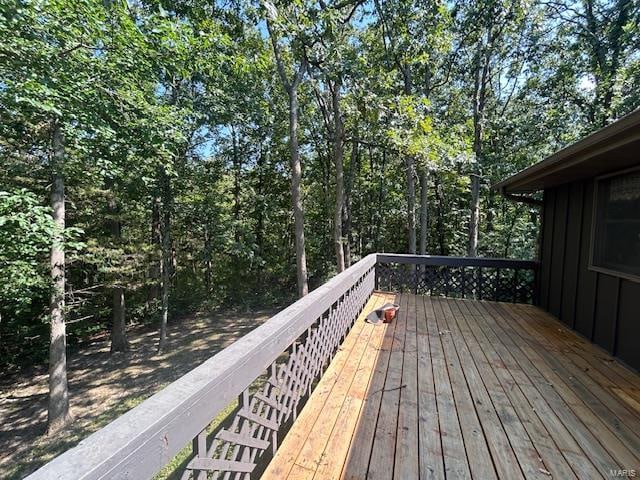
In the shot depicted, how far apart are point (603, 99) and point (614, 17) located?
2187 mm

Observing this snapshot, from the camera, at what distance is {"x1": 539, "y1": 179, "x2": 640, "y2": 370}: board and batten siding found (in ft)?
9.87

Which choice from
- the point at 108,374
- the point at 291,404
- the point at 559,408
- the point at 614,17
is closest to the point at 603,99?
the point at 614,17

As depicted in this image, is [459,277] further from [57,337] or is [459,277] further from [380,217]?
[57,337]

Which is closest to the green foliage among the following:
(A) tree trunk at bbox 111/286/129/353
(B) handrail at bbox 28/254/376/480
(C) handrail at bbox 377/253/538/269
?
(A) tree trunk at bbox 111/286/129/353

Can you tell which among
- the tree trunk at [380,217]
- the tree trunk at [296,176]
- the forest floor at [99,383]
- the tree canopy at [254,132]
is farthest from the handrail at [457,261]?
the tree trunk at [380,217]

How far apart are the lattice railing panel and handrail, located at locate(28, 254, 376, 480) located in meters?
0.13

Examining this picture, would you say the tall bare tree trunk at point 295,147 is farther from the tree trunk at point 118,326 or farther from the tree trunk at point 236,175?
the tree trunk at point 118,326

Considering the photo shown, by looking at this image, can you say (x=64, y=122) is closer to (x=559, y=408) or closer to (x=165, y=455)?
(x=165, y=455)

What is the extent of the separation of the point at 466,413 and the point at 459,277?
4313 millimetres

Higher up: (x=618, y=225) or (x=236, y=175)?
(x=236, y=175)

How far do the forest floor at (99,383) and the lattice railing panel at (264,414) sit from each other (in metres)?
6.56

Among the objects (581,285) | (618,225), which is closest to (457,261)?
(581,285)

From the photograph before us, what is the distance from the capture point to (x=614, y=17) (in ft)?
26.6

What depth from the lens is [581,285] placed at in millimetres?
3873
